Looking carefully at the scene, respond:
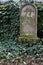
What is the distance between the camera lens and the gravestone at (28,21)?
7914 mm

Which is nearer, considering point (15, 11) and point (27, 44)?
point (27, 44)

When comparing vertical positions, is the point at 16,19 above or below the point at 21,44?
above

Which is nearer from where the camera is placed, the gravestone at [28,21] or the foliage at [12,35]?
the foliage at [12,35]

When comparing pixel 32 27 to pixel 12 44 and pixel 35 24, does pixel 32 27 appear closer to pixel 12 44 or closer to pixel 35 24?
pixel 35 24

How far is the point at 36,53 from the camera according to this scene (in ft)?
22.0

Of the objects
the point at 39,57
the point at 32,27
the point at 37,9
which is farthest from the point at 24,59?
the point at 37,9

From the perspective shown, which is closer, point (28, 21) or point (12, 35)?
point (28, 21)

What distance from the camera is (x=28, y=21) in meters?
7.93

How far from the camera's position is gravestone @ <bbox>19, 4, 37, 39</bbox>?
791 cm

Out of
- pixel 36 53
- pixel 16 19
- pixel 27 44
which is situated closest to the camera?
pixel 36 53

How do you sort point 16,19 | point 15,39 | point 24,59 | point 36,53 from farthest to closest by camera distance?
point 16,19
point 15,39
point 36,53
point 24,59

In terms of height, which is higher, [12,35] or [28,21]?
[28,21]

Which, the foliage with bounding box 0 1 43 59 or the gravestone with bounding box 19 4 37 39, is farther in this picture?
the gravestone with bounding box 19 4 37 39

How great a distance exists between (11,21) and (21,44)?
1.67 meters
